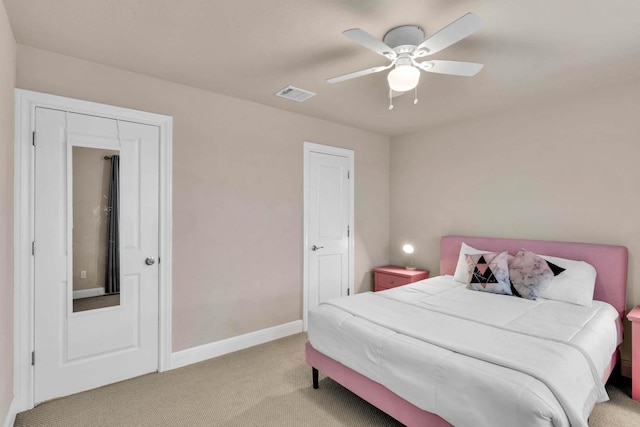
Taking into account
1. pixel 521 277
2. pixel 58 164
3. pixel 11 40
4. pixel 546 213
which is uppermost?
pixel 11 40

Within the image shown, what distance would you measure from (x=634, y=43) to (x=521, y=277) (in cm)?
190

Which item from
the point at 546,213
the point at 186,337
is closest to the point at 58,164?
the point at 186,337

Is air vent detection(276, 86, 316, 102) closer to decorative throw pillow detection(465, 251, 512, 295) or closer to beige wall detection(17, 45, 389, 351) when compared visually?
beige wall detection(17, 45, 389, 351)

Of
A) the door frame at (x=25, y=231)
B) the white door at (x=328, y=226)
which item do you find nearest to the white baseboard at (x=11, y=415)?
the door frame at (x=25, y=231)

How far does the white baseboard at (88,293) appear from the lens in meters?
2.55

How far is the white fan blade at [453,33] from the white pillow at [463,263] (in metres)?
2.35

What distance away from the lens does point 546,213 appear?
3.39 metres

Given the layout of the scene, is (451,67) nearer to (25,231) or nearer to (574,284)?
(574,284)

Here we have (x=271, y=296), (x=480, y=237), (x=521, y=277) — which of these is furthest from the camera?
(x=480, y=237)

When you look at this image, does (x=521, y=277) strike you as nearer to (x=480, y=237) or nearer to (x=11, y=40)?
(x=480, y=237)

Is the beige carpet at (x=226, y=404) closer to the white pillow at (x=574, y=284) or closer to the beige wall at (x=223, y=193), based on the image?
the beige wall at (x=223, y=193)

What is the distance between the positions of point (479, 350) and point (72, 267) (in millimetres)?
2863

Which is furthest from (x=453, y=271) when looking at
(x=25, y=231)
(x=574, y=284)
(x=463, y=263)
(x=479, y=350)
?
(x=25, y=231)

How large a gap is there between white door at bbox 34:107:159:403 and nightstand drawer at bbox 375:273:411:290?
2776mm
